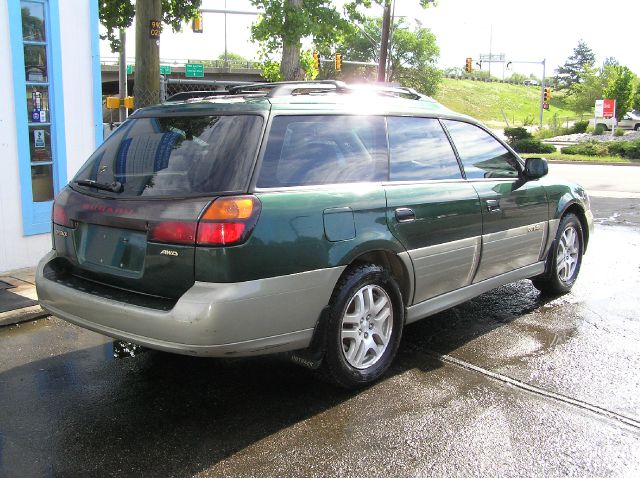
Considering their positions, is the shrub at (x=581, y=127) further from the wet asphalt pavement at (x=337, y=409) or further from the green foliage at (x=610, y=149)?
the wet asphalt pavement at (x=337, y=409)

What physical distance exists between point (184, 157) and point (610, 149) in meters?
32.0

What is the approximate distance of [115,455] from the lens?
306 centimetres

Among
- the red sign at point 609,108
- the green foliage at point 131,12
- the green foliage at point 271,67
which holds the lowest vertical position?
the red sign at point 609,108

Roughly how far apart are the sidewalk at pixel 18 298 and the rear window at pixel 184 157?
5.77ft

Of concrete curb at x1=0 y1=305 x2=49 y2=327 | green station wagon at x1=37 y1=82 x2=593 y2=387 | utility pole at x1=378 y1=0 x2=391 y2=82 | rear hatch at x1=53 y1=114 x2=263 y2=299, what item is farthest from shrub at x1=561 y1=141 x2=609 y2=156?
rear hatch at x1=53 y1=114 x2=263 y2=299

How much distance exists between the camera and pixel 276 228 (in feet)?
→ 10.8

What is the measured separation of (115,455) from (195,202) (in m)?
1.30

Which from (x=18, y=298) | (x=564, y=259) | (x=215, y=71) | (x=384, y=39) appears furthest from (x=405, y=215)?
(x=215, y=71)

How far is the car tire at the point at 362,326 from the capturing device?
3.63 m

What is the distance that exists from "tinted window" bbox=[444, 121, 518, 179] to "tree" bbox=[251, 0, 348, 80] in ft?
44.4

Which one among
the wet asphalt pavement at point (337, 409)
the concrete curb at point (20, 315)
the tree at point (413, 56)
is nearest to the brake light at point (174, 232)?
the wet asphalt pavement at point (337, 409)

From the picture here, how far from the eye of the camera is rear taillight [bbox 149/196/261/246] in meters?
3.15

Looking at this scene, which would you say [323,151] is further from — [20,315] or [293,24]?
[293,24]

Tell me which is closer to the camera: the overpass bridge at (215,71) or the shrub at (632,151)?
the shrub at (632,151)
